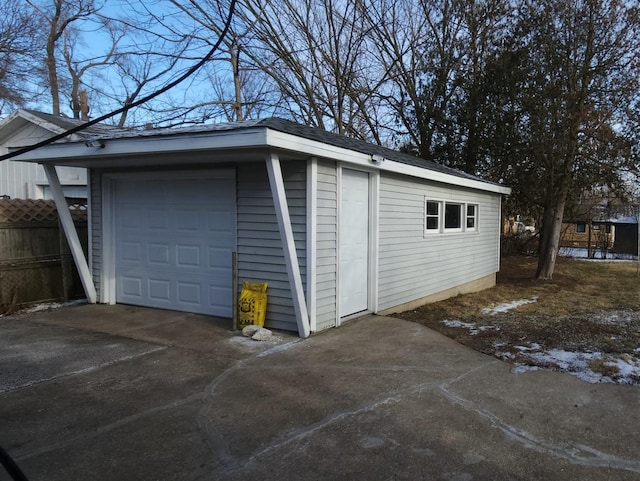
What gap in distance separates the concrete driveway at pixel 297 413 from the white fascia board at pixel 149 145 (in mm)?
2288

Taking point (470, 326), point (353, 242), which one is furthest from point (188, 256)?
point (470, 326)

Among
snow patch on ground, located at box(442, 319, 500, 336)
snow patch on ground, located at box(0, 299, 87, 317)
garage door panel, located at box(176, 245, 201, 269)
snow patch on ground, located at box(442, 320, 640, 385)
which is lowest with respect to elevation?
snow patch on ground, located at box(442, 319, 500, 336)

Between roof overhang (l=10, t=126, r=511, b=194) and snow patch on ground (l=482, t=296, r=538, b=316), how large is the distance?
2.98 metres

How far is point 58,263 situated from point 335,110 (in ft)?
42.5

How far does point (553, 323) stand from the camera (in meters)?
7.39

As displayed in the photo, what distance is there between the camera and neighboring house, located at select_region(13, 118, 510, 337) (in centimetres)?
580

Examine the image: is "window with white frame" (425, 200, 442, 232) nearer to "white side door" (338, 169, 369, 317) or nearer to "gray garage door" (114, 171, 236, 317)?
"white side door" (338, 169, 369, 317)

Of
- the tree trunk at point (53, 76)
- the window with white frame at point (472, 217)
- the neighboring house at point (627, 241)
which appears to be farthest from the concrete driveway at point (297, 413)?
the neighboring house at point (627, 241)

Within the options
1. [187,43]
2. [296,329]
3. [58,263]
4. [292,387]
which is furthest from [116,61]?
[292,387]

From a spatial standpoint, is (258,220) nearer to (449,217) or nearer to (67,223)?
(67,223)

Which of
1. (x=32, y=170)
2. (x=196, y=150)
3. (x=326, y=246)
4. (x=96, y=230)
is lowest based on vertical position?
(x=326, y=246)

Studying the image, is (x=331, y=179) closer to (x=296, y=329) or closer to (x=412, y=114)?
(x=296, y=329)

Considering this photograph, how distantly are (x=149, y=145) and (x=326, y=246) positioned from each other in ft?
8.21

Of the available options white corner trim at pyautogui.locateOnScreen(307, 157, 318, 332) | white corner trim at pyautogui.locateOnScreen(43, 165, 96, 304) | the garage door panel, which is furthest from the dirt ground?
white corner trim at pyautogui.locateOnScreen(43, 165, 96, 304)
